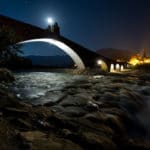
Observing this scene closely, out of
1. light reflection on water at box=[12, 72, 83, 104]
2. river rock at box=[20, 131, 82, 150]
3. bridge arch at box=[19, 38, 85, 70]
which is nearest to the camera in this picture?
river rock at box=[20, 131, 82, 150]

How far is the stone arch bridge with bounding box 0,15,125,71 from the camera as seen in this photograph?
26522 millimetres

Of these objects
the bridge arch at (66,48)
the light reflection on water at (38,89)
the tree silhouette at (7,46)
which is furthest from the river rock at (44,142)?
the bridge arch at (66,48)

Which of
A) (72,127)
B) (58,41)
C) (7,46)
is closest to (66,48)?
(58,41)

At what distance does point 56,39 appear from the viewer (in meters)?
32.0

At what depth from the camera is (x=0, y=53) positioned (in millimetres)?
19500

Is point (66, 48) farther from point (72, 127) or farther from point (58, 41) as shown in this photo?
point (72, 127)

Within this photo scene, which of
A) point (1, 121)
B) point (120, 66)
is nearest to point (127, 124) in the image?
point (1, 121)

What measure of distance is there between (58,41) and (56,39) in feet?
1.51

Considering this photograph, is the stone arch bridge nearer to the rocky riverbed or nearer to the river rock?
the rocky riverbed

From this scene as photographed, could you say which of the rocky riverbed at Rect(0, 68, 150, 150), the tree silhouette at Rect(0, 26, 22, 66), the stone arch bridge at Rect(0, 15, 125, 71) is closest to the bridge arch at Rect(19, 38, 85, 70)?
the stone arch bridge at Rect(0, 15, 125, 71)

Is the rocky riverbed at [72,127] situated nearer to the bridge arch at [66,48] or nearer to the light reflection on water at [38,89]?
the light reflection on water at [38,89]

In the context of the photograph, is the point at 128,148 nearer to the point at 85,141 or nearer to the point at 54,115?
the point at 85,141

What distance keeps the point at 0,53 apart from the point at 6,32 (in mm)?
1929

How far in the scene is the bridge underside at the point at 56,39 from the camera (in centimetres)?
2620
